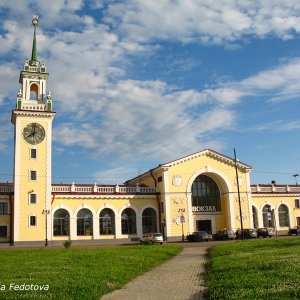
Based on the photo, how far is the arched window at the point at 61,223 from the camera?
48.2 m

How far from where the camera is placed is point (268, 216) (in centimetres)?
5878

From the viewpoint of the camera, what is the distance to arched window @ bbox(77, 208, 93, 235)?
162ft

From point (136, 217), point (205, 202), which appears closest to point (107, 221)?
point (136, 217)

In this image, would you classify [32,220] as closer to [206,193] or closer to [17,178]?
[17,178]

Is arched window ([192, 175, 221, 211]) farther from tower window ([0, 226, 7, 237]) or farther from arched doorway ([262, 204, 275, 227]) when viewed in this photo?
tower window ([0, 226, 7, 237])

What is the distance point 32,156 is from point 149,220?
1602cm

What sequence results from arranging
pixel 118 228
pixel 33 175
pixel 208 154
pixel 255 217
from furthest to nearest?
pixel 255 217, pixel 208 154, pixel 118 228, pixel 33 175

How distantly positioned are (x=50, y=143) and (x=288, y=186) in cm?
3385

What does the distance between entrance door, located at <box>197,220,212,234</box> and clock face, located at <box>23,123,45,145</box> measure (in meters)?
22.0

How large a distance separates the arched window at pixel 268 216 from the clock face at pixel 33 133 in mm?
31228

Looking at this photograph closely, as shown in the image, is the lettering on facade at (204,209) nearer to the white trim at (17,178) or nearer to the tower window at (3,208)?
the white trim at (17,178)

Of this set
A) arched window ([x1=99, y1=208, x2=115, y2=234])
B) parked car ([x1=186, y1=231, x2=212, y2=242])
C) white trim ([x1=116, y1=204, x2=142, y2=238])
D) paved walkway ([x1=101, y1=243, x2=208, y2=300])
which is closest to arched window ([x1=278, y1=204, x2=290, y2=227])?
parked car ([x1=186, y1=231, x2=212, y2=242])

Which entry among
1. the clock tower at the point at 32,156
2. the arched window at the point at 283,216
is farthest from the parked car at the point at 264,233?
the clock tower at the point at 32,156

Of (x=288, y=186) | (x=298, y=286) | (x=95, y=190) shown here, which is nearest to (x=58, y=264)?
(x=298, y=286)
